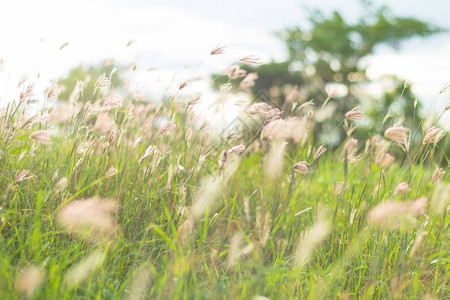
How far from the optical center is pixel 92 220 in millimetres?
1649

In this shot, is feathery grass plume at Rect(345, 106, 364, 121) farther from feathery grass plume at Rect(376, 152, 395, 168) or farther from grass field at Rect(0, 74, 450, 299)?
feathery grass plume at Rect(376, 152, 395, 168)

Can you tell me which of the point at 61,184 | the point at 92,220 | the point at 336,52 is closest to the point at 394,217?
the point at 92,220

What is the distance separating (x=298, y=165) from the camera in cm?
172

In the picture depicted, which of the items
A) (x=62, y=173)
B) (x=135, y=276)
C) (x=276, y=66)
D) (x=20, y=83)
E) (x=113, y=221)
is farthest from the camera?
(x=276, y=66)

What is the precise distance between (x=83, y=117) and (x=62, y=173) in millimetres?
331

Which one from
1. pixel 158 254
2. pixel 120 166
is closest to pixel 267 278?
pixel 158 254

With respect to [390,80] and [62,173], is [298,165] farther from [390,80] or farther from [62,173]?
[390,80]

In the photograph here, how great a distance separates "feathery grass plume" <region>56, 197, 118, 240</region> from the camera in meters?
1.65

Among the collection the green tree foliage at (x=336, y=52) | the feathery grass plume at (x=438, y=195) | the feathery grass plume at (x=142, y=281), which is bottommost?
the green tree foliage at (x=336, y=52)

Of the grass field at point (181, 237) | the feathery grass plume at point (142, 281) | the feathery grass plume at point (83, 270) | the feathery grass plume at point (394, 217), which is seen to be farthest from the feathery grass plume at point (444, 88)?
the feathery grass plume at point (83, 270)

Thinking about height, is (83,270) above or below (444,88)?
below

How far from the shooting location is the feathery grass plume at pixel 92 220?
165cm

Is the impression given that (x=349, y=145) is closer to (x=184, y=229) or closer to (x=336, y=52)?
(x=184, y=229)

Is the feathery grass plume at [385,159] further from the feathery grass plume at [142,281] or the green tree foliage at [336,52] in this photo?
the green tree foliage at [336,52]
